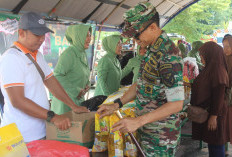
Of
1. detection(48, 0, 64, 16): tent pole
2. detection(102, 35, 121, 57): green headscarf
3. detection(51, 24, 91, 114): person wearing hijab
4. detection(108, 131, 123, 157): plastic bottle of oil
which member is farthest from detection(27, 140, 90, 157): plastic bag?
detection(48, 0, 64, 16): tent pole

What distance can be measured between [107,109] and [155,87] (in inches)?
18.8

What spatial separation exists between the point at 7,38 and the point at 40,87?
1.47 meters

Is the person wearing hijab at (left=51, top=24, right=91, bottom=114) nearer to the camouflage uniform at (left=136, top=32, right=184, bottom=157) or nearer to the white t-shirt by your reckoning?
the white t-shirt

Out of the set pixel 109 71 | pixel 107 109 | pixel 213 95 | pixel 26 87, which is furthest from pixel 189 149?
pixel 26 87

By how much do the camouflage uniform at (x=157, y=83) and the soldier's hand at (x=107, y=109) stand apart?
22cm

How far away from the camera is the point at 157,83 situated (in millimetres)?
1573

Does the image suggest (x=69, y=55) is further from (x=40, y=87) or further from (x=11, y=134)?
(x=11, y=134)

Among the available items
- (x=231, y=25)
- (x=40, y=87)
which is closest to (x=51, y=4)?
(x=40, y=87)

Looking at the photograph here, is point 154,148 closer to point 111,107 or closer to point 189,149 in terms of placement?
point 111,107

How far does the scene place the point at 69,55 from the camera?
9.69 ft

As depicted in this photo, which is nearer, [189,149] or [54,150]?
[54,150]

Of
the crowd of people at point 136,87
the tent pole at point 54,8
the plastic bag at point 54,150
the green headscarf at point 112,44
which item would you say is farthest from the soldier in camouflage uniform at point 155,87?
the tent pole at point 54,8

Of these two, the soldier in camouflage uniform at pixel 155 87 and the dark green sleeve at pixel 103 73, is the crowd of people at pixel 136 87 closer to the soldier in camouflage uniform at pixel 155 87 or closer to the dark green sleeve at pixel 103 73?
the soldier in camouflage uniform at pixel 155 87

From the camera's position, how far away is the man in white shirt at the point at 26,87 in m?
1.63
